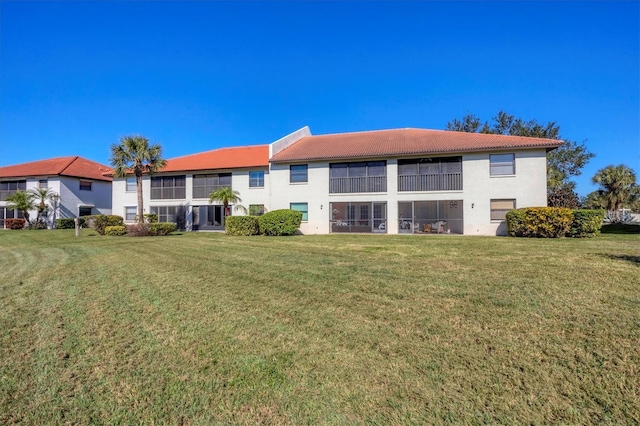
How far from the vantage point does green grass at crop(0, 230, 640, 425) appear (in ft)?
9.10

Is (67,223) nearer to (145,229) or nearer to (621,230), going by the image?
(145,229)

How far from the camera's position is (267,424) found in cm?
263

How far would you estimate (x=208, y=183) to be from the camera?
27.5 metres

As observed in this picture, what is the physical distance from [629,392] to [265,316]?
3983 millimetres

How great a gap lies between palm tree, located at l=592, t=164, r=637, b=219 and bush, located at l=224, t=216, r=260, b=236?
105ft

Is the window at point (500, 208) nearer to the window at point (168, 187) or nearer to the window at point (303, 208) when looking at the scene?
the window at point (303, 208)

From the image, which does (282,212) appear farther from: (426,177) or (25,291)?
(25,291)

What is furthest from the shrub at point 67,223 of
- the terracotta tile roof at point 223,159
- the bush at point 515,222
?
the bush at point 515,222

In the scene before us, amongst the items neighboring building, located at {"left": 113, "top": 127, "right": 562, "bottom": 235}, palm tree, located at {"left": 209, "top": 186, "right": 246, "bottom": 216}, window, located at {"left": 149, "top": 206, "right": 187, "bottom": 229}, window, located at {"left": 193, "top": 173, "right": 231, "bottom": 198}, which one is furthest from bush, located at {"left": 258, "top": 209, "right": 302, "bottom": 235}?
window, located at {"left": 149, "top": 206, "right": 187, "bottom": 229}

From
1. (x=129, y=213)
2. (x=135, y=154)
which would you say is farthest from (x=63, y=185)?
(x=135, y=154)

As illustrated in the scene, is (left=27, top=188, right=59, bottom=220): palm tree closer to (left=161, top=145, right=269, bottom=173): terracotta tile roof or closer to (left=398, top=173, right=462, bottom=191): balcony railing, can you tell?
(left=161, top=145, right=269, bottom=173): terracotta tile roof

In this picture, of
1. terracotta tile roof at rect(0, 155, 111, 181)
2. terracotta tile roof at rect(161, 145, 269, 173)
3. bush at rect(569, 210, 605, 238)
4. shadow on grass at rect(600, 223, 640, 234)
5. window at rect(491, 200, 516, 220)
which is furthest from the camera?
terracotta tile roof at rect(0, 155, 111, 181)

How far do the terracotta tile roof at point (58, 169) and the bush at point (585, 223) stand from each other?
36.4 metres

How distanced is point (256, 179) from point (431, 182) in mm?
13158
